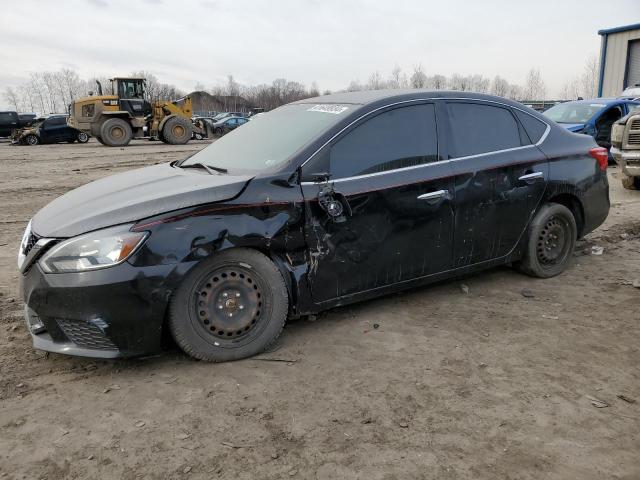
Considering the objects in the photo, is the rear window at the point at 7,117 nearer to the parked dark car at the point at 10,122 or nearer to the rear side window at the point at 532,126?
the parked dark car at the point at 10,122

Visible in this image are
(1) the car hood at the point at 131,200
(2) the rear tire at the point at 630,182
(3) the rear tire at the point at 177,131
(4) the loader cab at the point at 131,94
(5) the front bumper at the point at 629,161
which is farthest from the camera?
(3) the rear tire at the point at 177,131

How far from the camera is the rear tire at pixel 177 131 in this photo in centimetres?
2438

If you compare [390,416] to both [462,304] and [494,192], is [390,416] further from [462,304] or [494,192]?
[494,192]

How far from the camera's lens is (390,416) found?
2.65 metres

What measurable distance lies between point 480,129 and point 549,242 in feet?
4.09

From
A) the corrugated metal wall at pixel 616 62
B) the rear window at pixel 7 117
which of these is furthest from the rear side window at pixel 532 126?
the rear window at pixel 7 117

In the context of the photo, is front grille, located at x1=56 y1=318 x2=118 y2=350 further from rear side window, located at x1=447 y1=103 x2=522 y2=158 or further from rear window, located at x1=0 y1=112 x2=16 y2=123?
rear window, located at x1=0 y1=112 x2=16 y2=123

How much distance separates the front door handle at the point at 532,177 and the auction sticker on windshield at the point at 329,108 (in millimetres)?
1582

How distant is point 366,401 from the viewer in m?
2.79

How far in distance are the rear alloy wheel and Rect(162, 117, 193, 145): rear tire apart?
72.9 feet

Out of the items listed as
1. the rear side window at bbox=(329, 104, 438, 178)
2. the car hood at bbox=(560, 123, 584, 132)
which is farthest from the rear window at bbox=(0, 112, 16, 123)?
the rear side window at bbox=(329, 104, 438, 178)

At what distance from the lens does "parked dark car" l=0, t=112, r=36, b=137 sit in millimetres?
32156

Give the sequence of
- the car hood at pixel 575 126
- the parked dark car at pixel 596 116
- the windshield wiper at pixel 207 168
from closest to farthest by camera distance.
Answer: the windshield wiper at pixel 207 168, the car hood at pixel 575 126, the parked dark car at pixel 596 116

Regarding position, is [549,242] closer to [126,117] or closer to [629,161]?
[629,161]
